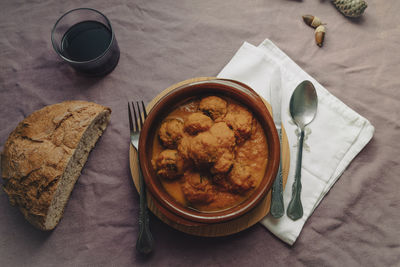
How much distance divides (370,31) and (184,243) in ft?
7.93

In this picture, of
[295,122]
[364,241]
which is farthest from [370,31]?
[364,241]

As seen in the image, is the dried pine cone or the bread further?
the dried pine cone

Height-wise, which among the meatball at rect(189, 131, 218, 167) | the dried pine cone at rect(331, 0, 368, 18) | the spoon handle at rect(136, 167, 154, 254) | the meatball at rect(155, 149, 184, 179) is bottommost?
the spoon handle at rect(136, 167, 154, 254)

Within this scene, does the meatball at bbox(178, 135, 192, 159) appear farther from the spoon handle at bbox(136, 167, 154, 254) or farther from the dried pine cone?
the dried pine cone

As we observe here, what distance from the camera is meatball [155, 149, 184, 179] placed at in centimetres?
182

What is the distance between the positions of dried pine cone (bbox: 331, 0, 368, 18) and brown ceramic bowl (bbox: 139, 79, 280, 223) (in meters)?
1.27

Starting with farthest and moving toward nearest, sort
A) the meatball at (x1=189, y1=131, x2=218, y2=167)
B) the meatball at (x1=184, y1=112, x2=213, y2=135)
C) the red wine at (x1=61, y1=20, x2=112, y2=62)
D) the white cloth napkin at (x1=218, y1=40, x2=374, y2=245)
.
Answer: the red wine at (x1=61, y1=20, x2=112, y2=62) → the white cloth napkin at (x1=218, y1=40, x2=374, y2=245) → the meatball at (x1=184, y1=112, x2=213, y2=135) → the meatball at (x1=189, y1=131, x2=218, y2=167)

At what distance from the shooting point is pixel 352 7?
8.12 feet

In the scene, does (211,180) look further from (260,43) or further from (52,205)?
(260,43)

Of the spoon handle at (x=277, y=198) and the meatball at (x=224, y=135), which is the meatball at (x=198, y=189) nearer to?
the meatball at (x=224, y=135)

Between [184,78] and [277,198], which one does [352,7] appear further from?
[277,198]

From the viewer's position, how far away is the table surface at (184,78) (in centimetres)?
222

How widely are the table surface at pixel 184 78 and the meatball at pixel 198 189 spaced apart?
0.53 metres

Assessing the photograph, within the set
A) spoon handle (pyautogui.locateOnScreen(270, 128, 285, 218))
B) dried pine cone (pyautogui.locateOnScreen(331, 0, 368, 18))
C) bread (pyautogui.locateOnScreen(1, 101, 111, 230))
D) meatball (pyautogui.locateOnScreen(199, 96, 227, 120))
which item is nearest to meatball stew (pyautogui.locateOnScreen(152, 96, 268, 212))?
meatball (pyautogui.locateOnScreen(199, 96, 227, 120))
